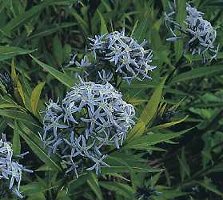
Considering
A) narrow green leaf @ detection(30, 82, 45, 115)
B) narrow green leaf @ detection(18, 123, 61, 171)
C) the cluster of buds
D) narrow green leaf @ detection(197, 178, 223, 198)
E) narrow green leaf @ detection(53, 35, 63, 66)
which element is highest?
the cluster of buds

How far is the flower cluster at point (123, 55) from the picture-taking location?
164 centimetres

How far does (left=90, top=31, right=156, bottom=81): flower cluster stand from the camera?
64.6 inches

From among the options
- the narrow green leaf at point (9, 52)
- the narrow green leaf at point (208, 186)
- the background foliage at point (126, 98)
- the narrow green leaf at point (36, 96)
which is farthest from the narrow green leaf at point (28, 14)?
the narrow green leaf at point (208, 186)

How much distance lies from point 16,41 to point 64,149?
0.77 m

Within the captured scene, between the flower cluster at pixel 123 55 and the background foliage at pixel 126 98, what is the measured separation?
82mm

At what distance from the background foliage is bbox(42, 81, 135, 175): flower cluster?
0.35 feet

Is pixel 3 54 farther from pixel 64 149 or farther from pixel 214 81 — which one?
pixel 214 81

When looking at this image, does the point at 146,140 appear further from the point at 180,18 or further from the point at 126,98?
the point at 180,18

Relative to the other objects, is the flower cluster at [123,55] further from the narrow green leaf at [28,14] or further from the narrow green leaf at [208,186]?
Answer: the narrow green leaf at [208,186]

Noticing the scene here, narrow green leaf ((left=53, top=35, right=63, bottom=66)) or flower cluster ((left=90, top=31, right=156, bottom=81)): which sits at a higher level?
flower cluster ((left=90, top=31, right=156, bottom=81))

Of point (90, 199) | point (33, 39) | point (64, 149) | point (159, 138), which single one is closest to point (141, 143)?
point (159, 138)

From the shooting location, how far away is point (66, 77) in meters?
1.69

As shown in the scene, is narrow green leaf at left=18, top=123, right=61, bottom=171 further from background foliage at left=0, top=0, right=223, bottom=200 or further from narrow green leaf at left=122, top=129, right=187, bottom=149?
narrow green leaf at left=122, top=129, right=187, bottom=149

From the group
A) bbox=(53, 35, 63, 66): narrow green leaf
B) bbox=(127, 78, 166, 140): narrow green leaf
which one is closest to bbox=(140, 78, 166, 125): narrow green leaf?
bbox=(127, 78, 166, 140): narrow green leaf
